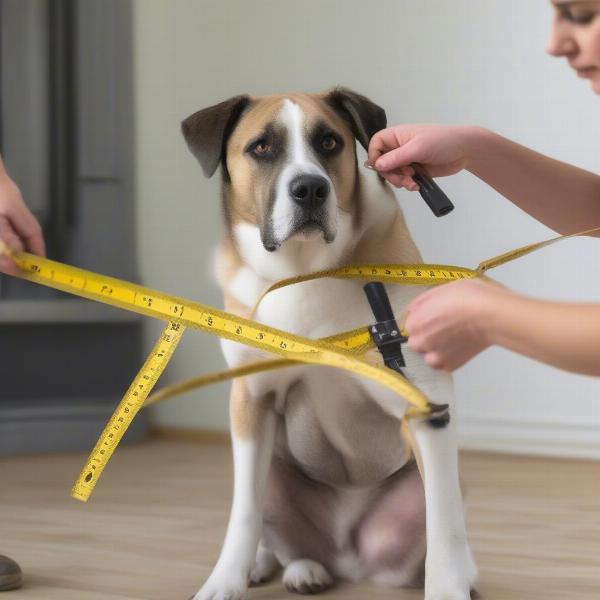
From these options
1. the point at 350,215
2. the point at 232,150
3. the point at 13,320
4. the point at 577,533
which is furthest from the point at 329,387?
the point at 13,320

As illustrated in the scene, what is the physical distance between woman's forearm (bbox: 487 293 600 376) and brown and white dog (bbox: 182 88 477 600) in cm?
50

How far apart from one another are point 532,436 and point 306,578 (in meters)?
1.90

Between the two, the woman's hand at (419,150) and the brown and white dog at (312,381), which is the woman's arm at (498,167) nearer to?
the woman's hand at (419,150)

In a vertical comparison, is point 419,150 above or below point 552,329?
above

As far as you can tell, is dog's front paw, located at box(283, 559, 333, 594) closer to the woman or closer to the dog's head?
the dog's head

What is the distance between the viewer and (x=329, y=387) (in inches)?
64.5

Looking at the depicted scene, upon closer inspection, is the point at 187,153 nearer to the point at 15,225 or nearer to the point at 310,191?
the point at 310,191

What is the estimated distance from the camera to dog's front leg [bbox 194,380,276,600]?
160 cm

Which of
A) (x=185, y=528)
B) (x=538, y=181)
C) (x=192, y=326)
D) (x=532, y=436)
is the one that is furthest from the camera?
(x=532, y=436)

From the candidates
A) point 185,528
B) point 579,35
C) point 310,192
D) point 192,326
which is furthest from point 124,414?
point 185,528

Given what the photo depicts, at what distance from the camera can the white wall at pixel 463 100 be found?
3.36 metres

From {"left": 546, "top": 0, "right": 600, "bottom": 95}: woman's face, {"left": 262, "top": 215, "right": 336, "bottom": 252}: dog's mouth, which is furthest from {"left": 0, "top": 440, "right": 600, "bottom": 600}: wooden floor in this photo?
{"left": 546, "top": 0, "right": 600, "bottom": 95}: woman's face

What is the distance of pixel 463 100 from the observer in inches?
138

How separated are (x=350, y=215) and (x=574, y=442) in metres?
2.00
